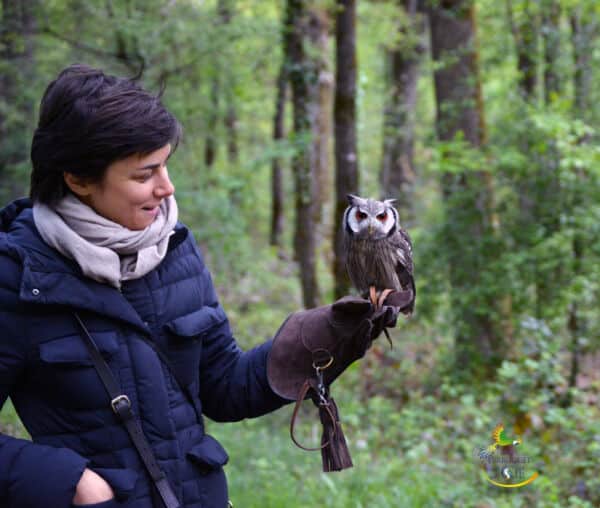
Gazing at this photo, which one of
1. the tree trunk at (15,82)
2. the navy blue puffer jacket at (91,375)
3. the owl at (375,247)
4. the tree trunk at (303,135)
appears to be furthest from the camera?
the tree trunk at (303,135)

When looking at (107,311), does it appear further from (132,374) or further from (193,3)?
(193,3)

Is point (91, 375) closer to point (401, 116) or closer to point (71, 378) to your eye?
point (71, 378)

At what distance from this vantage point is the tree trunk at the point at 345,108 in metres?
6.66

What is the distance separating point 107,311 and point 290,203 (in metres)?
17.4

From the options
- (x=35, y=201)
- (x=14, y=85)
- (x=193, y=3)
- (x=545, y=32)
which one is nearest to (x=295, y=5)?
(x=193, y=3)

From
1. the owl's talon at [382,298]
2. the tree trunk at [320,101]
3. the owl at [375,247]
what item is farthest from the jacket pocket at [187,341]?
the tree trunk at [320,101]

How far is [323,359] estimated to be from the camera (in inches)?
77.4

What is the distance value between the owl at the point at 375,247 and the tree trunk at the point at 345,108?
13.4 ft

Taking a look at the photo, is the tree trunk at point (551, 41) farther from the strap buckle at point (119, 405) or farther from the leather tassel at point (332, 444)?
the strap buckle at point (119, 405)

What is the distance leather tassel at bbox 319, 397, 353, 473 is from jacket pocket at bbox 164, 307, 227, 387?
0.39m

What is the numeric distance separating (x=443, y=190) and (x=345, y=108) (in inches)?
60.1

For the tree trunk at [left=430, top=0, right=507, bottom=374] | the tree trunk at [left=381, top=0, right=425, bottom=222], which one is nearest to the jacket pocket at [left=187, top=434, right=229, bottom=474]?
the tree trunk at [left=430, top=0, right=507, bottom=374]

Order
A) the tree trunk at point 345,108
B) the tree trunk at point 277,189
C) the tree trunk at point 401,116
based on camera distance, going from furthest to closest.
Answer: the tree trunk at point 277,189 < the tree trunk at point 401,116 < the tree trunk at point 345,108

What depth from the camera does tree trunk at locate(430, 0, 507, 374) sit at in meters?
6.95
